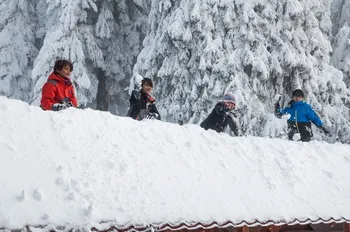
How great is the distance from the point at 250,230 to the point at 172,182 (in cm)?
118

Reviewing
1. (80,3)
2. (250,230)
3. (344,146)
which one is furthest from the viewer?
(80,3)

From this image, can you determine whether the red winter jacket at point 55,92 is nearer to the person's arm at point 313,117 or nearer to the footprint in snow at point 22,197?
the footprint in snow at point 22,197

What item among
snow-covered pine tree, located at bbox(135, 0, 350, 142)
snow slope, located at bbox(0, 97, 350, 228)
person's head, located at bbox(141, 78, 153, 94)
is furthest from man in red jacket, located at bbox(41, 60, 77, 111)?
snow-covered pine tree, located at bbox(135, 0, 350, 142)

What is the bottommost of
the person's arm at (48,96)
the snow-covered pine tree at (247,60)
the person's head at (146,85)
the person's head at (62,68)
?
the person's arm at (48,96)

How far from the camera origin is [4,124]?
3848 millimetres

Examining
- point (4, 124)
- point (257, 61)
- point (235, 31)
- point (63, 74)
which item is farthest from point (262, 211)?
point (235, 31)

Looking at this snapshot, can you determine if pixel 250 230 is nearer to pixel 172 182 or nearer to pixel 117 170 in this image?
pixel 172 182

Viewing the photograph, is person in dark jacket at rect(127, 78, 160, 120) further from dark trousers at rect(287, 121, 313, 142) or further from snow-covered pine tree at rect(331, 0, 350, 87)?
snow-covered pine tree at rect(331, 0, 350, 87)

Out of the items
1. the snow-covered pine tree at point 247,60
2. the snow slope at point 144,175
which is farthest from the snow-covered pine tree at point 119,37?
the snow slope at point 144,175

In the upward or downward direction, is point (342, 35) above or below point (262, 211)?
above

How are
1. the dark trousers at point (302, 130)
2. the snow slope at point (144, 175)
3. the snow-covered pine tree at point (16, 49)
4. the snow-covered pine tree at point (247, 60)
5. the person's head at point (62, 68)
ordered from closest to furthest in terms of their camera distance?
the snow slope at point (144, 175) < the person's head at point (62, 68) < the dark trousers at point (302, 130) < the snow-covered pine tree at point (247, 60) < the snow-covered pine tree at point (16, 49)

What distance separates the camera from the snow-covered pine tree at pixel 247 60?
11508 mm

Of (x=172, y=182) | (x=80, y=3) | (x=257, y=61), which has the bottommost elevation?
(x=172, y=182)

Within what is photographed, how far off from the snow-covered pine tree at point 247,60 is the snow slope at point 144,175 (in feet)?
19.4
